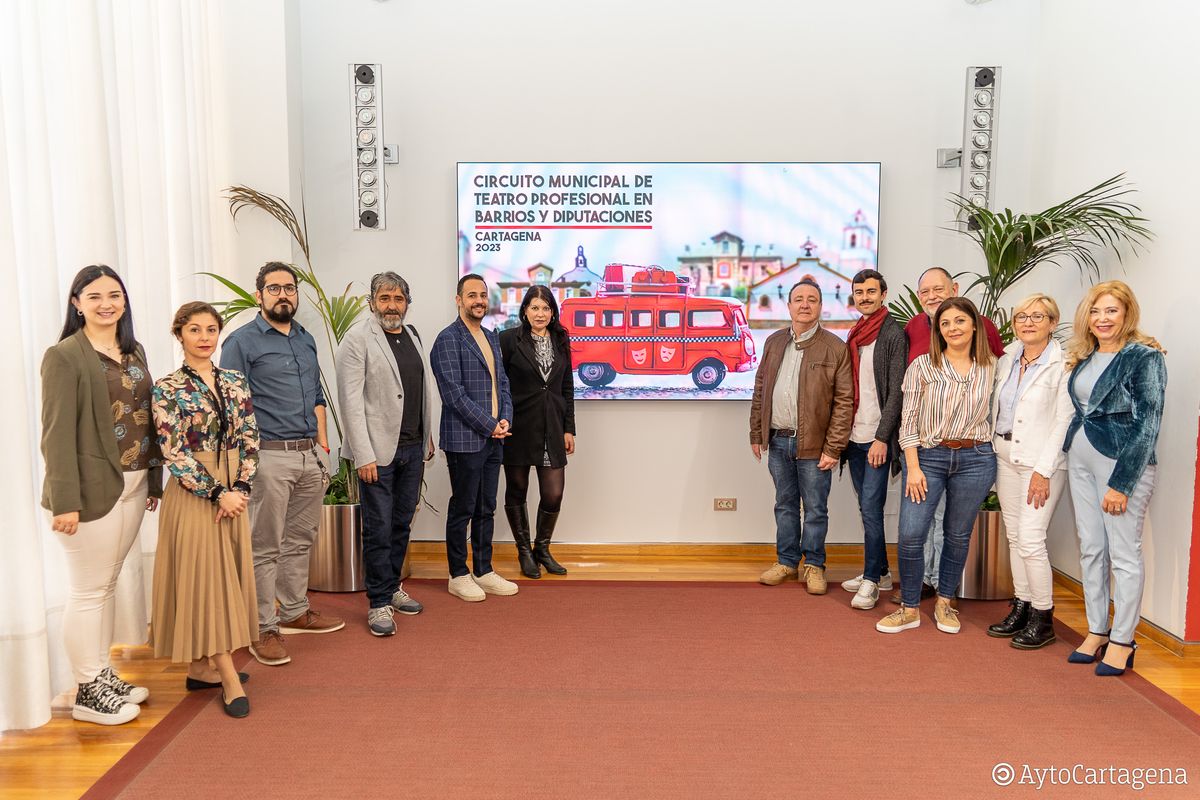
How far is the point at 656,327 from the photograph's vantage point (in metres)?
5.02

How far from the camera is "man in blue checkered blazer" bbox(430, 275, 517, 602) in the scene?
4.07 m

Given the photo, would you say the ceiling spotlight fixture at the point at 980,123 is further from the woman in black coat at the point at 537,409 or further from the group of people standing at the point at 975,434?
the woman in black coat at the point at 537,409

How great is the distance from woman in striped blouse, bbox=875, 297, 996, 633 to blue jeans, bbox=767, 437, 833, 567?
2.00 feet

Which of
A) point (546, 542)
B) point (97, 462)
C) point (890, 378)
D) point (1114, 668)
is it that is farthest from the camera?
point (546, 542)

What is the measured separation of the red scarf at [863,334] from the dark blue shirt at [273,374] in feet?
8.95

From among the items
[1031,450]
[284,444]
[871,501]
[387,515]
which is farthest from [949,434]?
[284,444]

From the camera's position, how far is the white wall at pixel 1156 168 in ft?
11.7

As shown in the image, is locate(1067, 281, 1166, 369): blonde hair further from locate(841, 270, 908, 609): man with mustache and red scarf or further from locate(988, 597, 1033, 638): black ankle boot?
locate(988, 597, 1033, 638): black ankle boot

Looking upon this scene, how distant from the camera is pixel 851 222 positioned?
195 inches

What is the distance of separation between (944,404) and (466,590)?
8.42 feet

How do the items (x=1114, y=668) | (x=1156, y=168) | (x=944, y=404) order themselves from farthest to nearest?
1. (x=1156, y=168)
2. (x=944, y=404)
3. (x=1114, y=668)

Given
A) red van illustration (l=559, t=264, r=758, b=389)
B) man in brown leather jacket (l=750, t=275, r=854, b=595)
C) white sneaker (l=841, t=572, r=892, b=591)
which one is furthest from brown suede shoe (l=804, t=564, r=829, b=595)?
red van illustration (l=559, t=264, r=758, b=389)

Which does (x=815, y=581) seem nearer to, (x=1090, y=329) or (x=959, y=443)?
(x=959, y=443)

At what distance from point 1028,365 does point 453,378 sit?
2727mm
